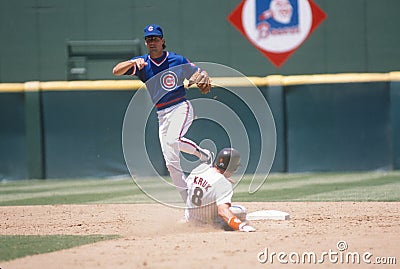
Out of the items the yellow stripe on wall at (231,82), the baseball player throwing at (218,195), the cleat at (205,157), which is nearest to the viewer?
the baseball player throwing at (218,195)

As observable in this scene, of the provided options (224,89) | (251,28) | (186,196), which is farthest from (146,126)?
(186,196)

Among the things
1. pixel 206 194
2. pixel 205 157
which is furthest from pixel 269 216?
pixel 206 194

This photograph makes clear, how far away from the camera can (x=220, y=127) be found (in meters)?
13.0

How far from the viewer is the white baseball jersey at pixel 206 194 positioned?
20.9ft

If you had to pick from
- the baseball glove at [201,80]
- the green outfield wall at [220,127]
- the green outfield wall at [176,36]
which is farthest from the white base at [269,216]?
the green outfield wall at [176,36]

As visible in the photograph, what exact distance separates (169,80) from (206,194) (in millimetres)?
1374

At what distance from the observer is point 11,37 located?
13.9 m

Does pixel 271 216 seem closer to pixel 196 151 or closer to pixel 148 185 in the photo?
pixel 196 151

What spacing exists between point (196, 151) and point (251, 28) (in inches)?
266

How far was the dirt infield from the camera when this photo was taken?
4957mm

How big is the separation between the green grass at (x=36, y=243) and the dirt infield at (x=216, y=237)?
0.17 metres

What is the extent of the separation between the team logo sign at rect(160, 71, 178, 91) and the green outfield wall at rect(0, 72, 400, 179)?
5.58m

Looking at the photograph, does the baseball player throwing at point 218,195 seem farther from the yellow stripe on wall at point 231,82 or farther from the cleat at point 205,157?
the yellow stripe on wall at point 231,82

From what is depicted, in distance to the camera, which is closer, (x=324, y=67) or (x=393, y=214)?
(x=393, y=214)
